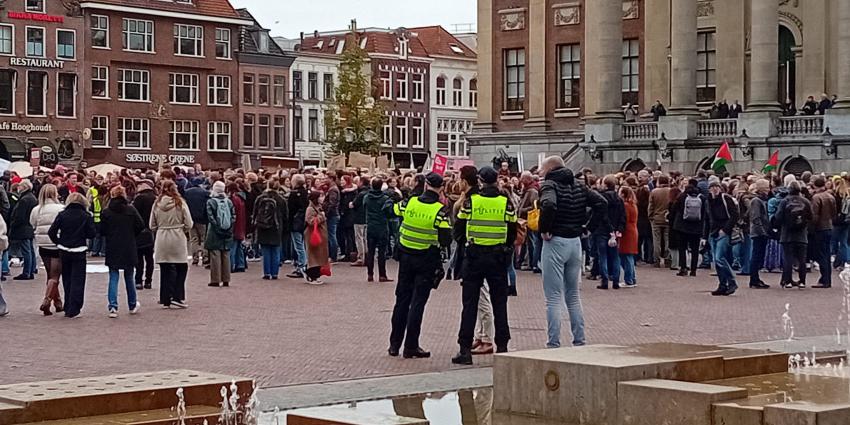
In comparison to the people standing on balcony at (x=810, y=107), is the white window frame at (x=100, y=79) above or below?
above

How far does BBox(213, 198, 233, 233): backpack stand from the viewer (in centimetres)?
2641

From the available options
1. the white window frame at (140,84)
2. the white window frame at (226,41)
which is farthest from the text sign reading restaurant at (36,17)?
→ the white window frame at (226,41)

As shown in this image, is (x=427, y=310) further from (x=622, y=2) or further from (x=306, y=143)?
(x=306, y=143)

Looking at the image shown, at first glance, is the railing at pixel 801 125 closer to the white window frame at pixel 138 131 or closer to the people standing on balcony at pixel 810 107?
the people standing on balcony at pixel 810 107

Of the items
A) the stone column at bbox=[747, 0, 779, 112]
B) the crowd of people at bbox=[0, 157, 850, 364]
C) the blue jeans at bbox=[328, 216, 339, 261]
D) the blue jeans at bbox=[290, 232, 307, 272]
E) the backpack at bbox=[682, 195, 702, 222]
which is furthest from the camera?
the stone column at bbox=[747, 0, 779, 112]

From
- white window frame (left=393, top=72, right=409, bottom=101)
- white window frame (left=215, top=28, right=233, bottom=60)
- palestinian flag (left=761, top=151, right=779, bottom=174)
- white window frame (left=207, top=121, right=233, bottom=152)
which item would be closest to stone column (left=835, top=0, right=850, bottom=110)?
palestinian flag (left=761, top=151, right=779, bottom=174)

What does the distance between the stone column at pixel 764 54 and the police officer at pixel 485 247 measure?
33258 mm

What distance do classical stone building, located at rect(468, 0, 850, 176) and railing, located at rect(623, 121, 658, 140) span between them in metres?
0.04

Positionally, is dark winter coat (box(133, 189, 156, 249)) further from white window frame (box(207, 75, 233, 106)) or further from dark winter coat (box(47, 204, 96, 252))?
white window frame (box(207, 75, 233, 106))

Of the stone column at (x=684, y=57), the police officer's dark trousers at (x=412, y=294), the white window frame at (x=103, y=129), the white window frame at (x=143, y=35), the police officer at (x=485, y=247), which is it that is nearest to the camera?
the police officer at (x=485, y=247)

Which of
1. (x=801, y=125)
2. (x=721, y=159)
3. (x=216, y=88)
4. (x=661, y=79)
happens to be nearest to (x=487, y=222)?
(x=721, y=159)

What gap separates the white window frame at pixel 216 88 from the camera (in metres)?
85.9

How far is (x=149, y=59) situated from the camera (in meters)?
82.7

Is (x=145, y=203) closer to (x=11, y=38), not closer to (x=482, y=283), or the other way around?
(x=482, y=283)
